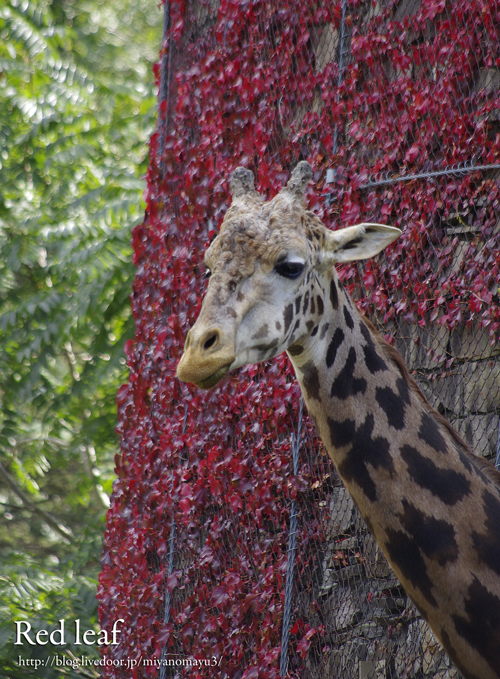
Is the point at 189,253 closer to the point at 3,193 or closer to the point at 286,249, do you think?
the point at 286,249

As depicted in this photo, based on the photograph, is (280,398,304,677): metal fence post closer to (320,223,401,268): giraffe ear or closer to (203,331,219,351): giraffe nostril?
(320,223,401,268): giraffe ear

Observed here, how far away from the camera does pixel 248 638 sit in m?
4.60

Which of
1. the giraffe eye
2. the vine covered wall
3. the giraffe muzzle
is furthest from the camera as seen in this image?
the vine covered wall

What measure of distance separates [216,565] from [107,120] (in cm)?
603

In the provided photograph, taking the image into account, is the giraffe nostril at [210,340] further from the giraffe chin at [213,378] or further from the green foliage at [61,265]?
the green foliage at [61,265]

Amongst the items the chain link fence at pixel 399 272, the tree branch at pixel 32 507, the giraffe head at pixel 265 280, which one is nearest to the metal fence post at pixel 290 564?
the chain link fence at pixel 399 272

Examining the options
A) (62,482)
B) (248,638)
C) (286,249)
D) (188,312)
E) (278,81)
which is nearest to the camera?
(286,249)

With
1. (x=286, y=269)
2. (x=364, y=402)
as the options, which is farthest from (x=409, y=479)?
(x=286, y=269)

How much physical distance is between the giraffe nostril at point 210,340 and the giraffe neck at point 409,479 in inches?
18.8

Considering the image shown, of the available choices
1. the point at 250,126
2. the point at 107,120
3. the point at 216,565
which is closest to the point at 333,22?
the point at 250,126

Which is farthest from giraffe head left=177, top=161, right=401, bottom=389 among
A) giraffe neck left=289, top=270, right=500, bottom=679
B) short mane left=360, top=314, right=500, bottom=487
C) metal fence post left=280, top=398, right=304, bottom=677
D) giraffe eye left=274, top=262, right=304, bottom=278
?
metal fence post left=280, top=398, right=304, bottom=677

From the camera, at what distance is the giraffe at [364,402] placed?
255cm

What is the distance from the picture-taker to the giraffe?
8.37 feet

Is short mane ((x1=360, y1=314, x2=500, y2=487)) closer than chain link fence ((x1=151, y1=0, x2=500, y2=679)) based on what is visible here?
Yes
